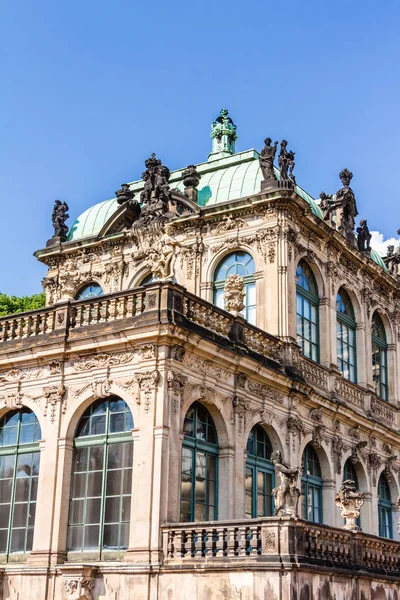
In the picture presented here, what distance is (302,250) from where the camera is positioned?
922 inches

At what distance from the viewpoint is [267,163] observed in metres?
23.0

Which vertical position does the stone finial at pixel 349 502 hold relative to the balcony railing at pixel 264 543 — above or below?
above

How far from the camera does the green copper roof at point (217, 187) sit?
24.1 metres

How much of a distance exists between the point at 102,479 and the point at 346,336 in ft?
34.5

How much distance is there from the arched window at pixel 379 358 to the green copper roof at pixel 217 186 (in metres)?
4.42

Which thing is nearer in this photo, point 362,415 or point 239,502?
point 239,502

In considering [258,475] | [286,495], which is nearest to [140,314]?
[286,495]

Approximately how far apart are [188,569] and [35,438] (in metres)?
4.99

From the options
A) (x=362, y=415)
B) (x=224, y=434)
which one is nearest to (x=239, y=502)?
(x=224, y=434)

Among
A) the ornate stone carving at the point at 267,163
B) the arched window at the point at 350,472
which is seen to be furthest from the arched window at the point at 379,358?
the ornate stone carving at the point at 267,163

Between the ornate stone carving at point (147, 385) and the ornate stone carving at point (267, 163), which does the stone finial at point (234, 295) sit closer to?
the ornate stone carving at point (147, 385)

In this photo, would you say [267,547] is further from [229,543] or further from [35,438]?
[35,438]

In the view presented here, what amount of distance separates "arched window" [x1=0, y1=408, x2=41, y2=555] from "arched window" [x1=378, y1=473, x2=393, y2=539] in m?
11.0

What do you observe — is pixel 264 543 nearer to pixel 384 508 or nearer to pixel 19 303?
pixel 384 508
